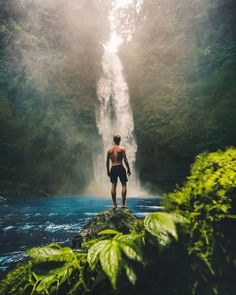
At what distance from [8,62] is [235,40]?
2074 centimetres

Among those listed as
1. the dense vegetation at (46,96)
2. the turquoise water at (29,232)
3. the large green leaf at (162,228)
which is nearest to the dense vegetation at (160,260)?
the large green leaf at (162,228)

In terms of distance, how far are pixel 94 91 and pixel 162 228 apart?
26428mm

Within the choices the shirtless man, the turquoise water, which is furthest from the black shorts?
the turquoise water

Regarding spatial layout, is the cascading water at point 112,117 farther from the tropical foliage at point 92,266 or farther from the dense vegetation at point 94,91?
the tropical foliage at point 92,266

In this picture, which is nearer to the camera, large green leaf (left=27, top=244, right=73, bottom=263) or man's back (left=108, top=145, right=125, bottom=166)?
large green leaf (left=27, top=244, right=73, bottom=263)

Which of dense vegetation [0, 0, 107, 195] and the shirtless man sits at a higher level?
dense vegetation [0, 0, 107, 195]

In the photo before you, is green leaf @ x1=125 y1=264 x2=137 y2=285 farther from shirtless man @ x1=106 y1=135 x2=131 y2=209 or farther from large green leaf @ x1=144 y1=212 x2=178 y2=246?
shirtless man @ x1=106 y1=135 x2=131 y2=209

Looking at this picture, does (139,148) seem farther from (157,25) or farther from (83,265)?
(83,265)

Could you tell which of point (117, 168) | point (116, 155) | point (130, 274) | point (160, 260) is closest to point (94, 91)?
point (116, 155)

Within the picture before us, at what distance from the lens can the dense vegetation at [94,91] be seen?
2256cm

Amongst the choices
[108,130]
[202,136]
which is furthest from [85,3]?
[202,136]

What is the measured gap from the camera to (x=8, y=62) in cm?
2534

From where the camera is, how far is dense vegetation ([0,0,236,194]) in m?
22.6

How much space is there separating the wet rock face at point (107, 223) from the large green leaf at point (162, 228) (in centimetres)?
339
